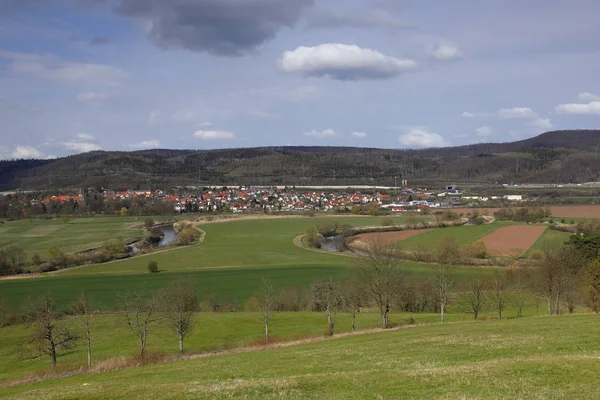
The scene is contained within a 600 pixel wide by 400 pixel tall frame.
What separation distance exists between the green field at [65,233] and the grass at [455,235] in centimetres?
5528

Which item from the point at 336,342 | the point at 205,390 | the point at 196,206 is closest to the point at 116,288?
the point at 336,342

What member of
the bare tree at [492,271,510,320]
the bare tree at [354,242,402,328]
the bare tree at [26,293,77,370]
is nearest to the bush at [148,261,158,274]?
the bare tree at [26,293,77,370]

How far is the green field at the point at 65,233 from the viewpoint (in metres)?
88.4

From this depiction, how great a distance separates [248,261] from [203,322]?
36971 mm

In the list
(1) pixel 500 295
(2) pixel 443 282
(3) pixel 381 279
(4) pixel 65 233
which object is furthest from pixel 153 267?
(4) pixel 65 233

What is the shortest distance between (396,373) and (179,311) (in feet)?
66.6

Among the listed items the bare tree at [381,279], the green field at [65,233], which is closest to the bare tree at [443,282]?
the bare tree at [381,279]

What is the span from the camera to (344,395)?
12664mm

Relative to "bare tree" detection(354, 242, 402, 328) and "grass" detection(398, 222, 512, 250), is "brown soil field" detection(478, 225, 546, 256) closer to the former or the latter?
"grass" detection(398, 222, 512, 250)

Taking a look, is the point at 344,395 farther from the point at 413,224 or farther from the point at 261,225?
the point at 261,225

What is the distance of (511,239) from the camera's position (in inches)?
3223

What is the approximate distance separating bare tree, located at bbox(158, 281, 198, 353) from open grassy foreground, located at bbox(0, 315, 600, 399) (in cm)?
859

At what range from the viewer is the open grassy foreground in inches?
492

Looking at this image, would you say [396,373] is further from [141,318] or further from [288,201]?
[288,201]
